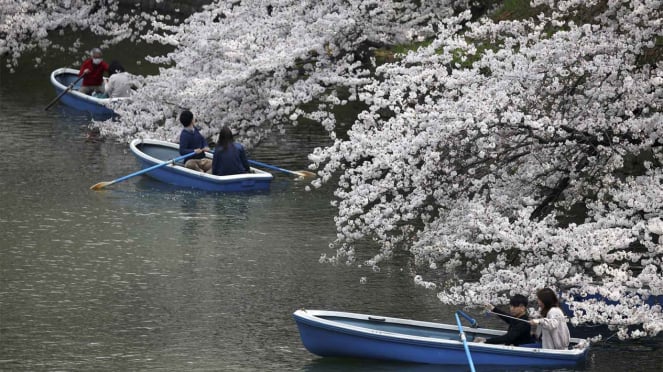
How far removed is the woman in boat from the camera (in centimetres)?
2170

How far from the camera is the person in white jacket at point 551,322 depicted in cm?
1262

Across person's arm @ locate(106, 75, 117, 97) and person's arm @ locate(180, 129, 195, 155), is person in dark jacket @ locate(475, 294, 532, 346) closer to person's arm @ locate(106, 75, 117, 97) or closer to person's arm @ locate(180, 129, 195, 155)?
person's arm @ locate(180, 129, 195, 155)

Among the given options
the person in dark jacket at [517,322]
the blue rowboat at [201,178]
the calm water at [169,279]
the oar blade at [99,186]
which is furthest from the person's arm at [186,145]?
the person in dark jacket at [517,322]

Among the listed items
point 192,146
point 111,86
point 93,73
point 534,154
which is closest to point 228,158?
point 192,146

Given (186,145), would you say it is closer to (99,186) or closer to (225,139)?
(225,139)

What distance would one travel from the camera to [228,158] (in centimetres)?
2177

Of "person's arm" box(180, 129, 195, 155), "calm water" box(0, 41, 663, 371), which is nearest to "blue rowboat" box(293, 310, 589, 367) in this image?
"calm water" box(0, 41, 663, 371)

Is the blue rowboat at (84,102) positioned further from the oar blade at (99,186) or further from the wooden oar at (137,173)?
the oar blade at (99,186)

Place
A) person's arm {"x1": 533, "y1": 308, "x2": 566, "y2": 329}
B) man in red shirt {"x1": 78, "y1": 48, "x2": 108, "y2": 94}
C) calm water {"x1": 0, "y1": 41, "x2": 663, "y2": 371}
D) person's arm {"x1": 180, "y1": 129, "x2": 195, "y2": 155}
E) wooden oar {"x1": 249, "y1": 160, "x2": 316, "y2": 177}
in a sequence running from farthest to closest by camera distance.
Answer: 1. man in red shirt {"x1": 78, "y1": 48, "x2": 108, "y2": 94}
2. wooden oar {"x1": 249, "y1": 160, "x2": 316, "y2": 177}
3. person's arm {"x1": 180, "y1": 129, "x2": 195, "y2": 155}
4. calm water {"x1": 0, "y1": 41, "x2": 663, "y2": 371}
5. person's arm {"x1": 533, "y1": 308, "x2": 566, "y2": 329}

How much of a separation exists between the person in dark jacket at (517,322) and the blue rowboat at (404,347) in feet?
1.03

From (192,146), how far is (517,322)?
10817 millimetres

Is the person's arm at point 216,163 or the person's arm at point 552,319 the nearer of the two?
the person's arm at point 552,319

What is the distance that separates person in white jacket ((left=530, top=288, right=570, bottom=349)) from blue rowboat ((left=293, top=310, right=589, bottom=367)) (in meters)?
0.19

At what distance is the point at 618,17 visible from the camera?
568 inches
